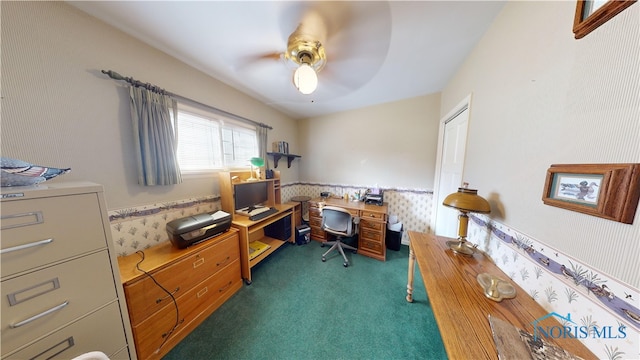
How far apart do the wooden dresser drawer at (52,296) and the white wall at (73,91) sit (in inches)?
27.8

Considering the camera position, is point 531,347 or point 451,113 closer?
point 531,347

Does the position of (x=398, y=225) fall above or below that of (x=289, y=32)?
below

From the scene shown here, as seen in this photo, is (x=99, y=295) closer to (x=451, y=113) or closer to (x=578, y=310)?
(x=578, y=310)

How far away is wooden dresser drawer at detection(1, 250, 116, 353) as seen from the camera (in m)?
0.69

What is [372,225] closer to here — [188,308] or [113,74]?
[188,308]

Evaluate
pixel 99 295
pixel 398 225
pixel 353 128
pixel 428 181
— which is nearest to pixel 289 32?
pixel 353 128

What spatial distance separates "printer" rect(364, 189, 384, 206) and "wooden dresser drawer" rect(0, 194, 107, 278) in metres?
2.64

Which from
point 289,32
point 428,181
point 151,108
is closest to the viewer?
point 289,32

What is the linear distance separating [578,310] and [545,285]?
0.15 meters

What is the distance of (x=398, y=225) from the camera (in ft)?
8.49

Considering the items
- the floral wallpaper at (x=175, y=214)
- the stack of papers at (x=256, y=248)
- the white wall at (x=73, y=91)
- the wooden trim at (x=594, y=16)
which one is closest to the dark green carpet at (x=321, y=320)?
the stack of papers at (x=256, y=248)

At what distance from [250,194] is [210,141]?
82 cm

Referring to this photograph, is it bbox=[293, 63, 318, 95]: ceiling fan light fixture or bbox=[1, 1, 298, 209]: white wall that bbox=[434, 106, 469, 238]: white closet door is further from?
bbox=[1, 1, 298, 209]: white wall

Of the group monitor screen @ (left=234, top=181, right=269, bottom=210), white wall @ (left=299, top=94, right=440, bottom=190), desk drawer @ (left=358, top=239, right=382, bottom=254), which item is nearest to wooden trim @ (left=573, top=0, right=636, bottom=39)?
white wall @ (left=299, top=94, right=440, bottom=190)
